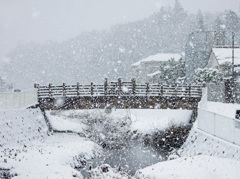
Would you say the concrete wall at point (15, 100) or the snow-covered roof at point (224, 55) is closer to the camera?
the concrete wall at point (15, 100)

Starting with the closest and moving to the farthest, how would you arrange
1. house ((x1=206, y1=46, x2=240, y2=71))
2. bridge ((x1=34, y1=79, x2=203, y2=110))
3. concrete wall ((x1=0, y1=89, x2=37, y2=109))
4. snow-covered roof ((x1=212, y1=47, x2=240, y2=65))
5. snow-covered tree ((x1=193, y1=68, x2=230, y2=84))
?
concrete wall ((x1=0, y1=89, x2=37, y2=109)) < bridge ((x1=34, y1=79, x2=203, y2=110)) < snow-covered tree ((x1=193, y1=68, x2=230, y2=84)) < house ((x1=206, y1=46, x2=240, y2=71)) < snow-covered roof ((x1=212, y1=47, x2=240, y2=65))

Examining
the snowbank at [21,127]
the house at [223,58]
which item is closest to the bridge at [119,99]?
the snowbank at [21,127]

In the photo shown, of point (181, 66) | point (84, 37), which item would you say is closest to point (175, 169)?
point (181, 66)

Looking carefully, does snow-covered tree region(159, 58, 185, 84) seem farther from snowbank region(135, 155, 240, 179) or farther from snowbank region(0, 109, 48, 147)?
snowbank region(135, 155, 240, 179)

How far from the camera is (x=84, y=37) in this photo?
400ft

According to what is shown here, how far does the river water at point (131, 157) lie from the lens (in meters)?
19.3

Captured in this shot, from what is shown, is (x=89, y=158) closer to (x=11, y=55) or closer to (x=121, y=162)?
(x=121, y=162)

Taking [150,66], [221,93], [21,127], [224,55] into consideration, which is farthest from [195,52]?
[21,127]

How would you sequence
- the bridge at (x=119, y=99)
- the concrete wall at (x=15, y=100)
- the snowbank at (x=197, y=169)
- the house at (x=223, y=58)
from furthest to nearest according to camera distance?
the house at (x=223, y=58)
the bridge at (x=119, y=99)
the concrete wall at (x=15, y=100)
the snowbank at (x=197, y=169)

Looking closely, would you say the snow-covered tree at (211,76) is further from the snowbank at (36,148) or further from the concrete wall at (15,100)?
the concrete wall at (15,100)

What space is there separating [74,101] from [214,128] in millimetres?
13279

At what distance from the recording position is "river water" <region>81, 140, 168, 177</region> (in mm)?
19266

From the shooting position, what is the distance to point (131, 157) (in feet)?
70.2

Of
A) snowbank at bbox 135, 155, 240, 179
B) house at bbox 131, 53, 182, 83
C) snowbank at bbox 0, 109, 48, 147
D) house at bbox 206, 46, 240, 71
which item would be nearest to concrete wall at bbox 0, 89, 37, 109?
snowbank at bbox 0, 109, 48, 147
